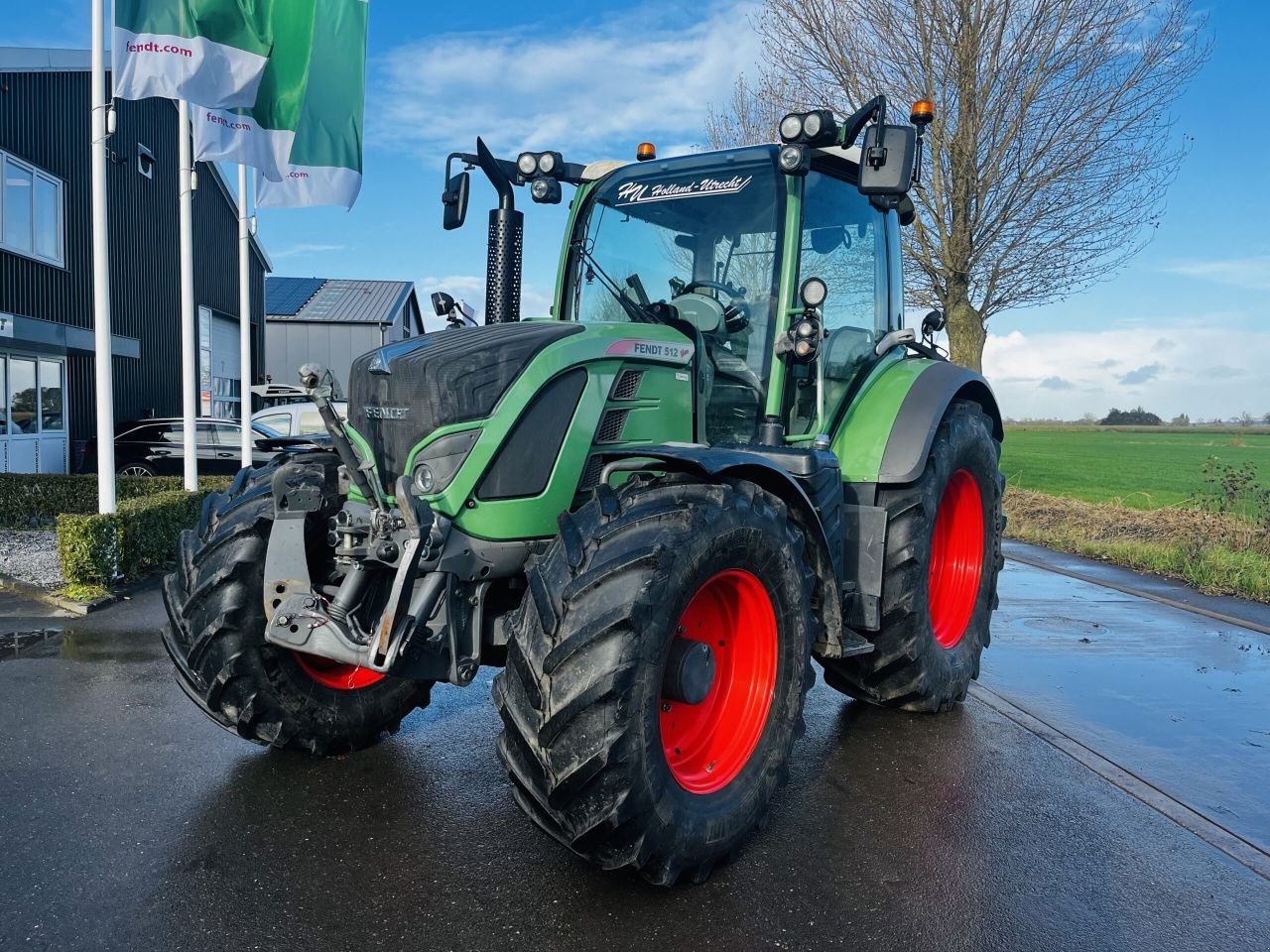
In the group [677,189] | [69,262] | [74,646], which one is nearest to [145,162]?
[69,262]

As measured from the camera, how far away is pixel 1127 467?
28.3 metres

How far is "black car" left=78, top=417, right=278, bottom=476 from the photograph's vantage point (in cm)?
1636

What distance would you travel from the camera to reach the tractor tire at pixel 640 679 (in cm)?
271

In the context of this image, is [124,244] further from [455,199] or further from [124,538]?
[455,199]

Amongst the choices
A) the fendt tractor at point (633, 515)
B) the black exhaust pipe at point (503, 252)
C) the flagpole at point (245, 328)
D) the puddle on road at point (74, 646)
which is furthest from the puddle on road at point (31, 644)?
the flagpole at point (245, 328)

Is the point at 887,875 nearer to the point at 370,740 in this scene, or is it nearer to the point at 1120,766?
the point at 1120,766

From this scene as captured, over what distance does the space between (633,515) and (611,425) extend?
651 millimetres

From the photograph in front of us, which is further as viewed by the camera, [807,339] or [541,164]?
[541,164]

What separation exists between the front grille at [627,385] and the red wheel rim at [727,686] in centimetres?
77

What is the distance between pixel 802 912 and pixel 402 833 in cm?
141

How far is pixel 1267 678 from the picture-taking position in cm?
567

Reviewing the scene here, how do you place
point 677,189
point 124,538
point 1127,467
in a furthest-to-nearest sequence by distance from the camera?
1. point 1127,467
2. point 124,538
3. point 677,189

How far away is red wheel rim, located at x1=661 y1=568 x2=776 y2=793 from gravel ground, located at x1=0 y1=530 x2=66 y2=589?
20.8 ft

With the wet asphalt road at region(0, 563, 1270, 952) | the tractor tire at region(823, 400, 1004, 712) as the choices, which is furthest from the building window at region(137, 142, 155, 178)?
the tractor tire at region(823, 400, 1004, 712)
